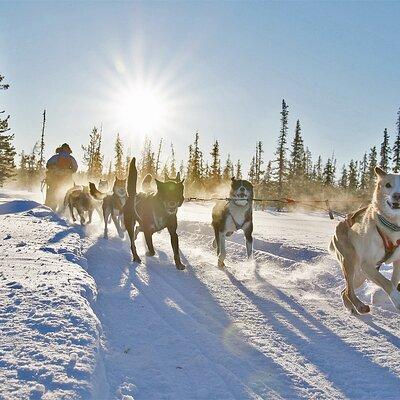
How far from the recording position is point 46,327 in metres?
3.22

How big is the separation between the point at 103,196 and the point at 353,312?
1007cm

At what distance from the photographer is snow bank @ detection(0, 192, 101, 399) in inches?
95.0

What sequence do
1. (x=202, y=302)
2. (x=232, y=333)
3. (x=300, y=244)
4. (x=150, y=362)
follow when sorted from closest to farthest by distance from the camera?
(x=150, y=362) → (x=232, y=333) → (x=202, y=302) → (x=300, y=244)

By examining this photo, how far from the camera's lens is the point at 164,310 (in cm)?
474

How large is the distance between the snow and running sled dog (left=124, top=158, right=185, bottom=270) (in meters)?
0.99

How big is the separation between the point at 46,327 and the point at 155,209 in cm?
495

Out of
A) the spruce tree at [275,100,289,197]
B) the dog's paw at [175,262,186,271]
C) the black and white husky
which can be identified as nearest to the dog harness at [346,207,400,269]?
the dog's paw at [175,262,186,271]

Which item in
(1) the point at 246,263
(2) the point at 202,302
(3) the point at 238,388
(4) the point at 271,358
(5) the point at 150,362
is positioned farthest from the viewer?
(1) the point at 246,263

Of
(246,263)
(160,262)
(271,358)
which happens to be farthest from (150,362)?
(246,263)

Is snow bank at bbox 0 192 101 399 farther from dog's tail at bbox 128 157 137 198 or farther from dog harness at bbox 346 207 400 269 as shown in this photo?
dog harness at bbox 346 207 400 269

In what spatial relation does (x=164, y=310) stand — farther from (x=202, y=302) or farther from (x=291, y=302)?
(x=291, y=302)

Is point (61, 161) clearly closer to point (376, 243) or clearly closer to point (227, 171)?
point (376, 243)

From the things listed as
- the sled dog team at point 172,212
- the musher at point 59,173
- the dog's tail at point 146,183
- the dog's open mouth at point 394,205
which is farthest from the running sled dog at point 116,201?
the dog's open mouth at point 394,205

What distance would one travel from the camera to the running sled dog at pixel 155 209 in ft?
25.9
